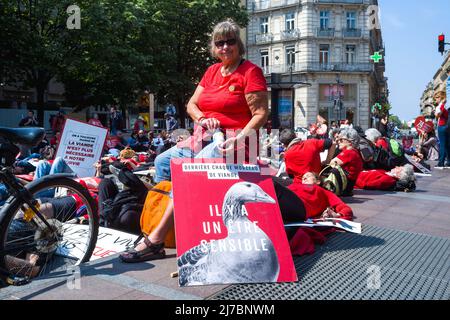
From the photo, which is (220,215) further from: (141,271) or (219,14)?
(219,14)

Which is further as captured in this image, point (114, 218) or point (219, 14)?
point (219, 14)

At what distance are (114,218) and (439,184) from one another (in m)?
7.12

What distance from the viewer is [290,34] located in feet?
174

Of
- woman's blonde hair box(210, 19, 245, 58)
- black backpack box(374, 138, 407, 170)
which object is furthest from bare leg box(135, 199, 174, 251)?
black backpack box(374, 138, 407, 170)

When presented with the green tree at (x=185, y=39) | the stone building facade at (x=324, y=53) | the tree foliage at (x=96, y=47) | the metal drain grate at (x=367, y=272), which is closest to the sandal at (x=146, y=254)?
the metal drain grate at (x=367, y=272)

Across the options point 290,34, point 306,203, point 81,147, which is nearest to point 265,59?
point 290,34

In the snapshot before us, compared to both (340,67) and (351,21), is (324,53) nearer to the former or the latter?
(340,67)

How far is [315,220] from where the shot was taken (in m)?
4.45

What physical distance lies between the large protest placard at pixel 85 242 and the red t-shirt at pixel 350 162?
3.89 meters

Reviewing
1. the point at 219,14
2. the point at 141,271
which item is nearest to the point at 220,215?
the point at 141,271

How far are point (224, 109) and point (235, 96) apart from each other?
5.4 inches

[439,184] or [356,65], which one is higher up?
[356,65]

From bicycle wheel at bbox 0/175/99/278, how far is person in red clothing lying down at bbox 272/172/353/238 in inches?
64.4

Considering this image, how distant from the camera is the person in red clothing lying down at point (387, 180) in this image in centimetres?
789
